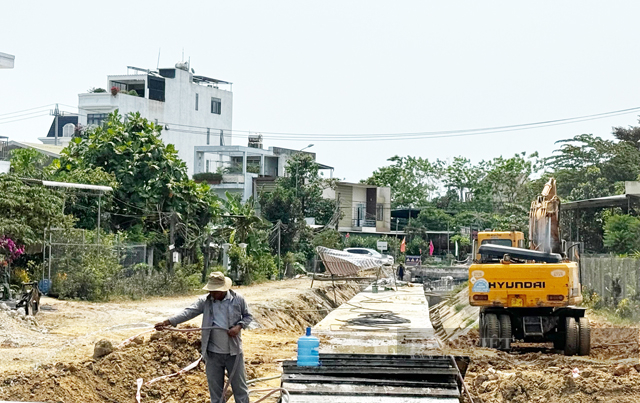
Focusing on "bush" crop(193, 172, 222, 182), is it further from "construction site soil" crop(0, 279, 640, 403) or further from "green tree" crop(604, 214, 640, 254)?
"construction site soil" crop(0, 279, 640, 403)

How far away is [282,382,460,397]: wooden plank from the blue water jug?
2.02 ft

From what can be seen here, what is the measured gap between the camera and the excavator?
18.3 meters

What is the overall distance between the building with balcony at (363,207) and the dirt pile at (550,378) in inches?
1959

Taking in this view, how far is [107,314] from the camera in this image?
2453 centimetres

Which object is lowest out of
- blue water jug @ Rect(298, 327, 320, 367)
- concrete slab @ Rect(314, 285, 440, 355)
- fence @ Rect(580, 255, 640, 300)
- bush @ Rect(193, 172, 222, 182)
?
concrete slab @ Rect(314, 285, 440, 355)

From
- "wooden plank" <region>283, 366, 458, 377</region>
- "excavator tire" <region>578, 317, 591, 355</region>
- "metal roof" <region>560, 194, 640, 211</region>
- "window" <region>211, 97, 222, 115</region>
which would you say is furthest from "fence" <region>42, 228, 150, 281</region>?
"window" <region>211, 97, 222, 115</region>

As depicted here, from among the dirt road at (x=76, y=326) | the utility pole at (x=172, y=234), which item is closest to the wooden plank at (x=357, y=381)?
the dirt road at (x=76, y=326)

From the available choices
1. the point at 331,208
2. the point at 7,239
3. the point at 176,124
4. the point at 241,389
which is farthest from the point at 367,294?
the point at 176,124

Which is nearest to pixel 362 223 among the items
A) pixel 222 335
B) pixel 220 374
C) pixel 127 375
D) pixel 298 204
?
pixel 298 204

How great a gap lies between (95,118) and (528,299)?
185 ft

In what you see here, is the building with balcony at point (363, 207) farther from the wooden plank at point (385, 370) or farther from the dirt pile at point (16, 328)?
the wooden plank at point (385, 370)

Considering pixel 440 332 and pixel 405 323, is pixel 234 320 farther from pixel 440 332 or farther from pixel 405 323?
pixel 440 332

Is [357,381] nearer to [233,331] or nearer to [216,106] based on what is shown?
[233,331]

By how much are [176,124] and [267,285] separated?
3221 cm
